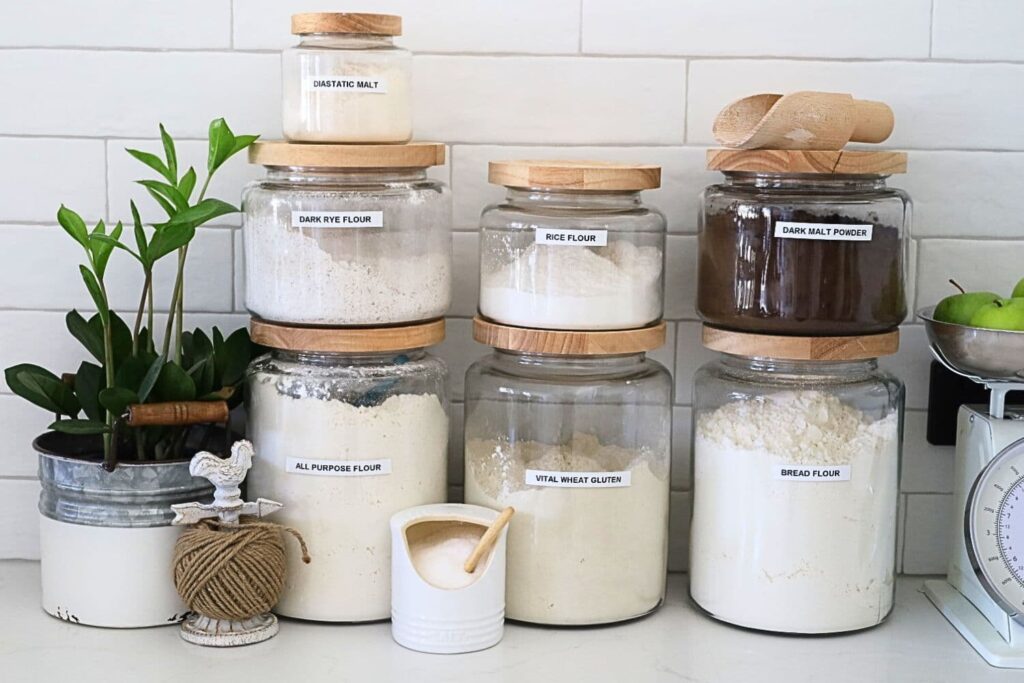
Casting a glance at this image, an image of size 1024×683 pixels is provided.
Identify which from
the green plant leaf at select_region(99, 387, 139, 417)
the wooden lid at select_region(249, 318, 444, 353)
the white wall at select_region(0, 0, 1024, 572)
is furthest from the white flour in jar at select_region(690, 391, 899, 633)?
the green plant leaf at select_region(99, 387, 139, 417)

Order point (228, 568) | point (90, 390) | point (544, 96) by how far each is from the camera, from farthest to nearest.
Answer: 1. point (544, 96)
2. point (90, 390)
3. point (228, 568)

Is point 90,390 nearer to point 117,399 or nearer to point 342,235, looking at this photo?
point 117,399

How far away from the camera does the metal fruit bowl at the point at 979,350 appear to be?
122 cm

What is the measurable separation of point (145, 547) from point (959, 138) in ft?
3.42

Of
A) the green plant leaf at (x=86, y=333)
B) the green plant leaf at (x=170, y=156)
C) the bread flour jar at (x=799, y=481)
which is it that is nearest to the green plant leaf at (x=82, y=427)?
the green plant leaf at (x=86, y=333)

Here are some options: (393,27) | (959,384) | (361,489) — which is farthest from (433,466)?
(959,384)

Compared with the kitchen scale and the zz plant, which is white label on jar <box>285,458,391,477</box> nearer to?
the zz plant

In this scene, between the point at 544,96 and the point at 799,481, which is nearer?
the point at 799,481

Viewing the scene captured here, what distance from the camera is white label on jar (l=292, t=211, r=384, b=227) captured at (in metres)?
1.21

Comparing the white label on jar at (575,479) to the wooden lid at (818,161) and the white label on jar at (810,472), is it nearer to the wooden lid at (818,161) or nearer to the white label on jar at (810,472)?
the white label on jar at (810,472)

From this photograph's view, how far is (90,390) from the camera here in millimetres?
1311

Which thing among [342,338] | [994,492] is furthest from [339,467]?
[994,492]

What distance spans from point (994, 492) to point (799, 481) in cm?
21

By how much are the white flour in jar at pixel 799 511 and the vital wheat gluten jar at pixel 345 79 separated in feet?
1.57
